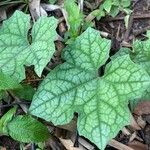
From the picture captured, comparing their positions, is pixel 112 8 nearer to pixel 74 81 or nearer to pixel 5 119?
pixel 74 81

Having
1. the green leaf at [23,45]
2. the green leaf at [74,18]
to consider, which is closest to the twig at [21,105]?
the green leaf at [23,45]

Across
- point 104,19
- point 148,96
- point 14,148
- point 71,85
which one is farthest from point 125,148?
point 104,19

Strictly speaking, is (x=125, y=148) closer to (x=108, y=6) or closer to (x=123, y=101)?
(x=123, y=101)

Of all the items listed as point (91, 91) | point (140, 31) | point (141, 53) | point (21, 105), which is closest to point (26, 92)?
point (21, 105)

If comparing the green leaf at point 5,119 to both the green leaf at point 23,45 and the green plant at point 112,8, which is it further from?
the green plant at point 112,8

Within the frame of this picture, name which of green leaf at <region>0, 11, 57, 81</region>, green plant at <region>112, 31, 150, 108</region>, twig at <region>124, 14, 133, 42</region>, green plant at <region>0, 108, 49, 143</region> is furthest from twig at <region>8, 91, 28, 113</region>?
twig at <region>124, 14, 133, 42</region>
